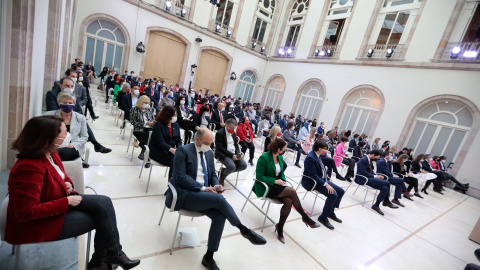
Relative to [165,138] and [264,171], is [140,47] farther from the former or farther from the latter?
[264,171]

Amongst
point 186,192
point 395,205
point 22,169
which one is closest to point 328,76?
point 395,205

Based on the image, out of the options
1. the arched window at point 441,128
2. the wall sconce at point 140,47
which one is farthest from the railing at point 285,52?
the wall sconce at point 140,47

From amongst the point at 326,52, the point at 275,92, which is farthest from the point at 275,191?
the point at 275,92

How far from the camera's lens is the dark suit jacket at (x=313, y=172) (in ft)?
11.7

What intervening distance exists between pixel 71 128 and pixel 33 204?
1813 mm

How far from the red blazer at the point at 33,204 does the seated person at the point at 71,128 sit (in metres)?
1.34

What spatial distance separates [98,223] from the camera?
62.7 inches

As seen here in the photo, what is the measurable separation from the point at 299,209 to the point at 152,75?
12.8 m

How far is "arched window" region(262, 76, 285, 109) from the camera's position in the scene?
1630cm

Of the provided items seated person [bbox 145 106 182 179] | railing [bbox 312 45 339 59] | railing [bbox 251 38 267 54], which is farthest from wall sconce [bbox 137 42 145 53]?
railing [bbox 312 45 339 59]

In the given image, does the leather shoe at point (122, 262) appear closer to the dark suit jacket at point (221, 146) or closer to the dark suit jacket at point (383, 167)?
the dark suit jacket at point (221, 146)

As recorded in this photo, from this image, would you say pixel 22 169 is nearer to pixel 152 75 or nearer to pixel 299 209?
pixel 299 209

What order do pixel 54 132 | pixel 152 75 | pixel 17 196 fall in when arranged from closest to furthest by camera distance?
pixel 17 196
pixel 54 132
pixel 152 75

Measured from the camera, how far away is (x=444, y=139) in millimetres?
9414
